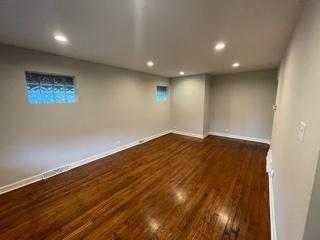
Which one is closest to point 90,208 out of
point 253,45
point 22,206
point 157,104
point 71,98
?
point 22,206

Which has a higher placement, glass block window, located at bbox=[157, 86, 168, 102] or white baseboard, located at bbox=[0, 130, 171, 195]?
glass block window, located at bbox=[157, 86, 168, 102]

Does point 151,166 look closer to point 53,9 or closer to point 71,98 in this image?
point 71,98

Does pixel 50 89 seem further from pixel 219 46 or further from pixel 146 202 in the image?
pixel 219 46

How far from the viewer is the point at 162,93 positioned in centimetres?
584

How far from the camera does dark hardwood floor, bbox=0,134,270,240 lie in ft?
5.56

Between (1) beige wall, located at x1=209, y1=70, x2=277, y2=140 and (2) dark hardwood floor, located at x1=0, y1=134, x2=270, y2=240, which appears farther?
(1) beige wall, located at x1=209, y1=70, x2=277, y2=140

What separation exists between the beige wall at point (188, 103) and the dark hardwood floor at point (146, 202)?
208 centimetres

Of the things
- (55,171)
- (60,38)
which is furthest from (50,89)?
(55,171)

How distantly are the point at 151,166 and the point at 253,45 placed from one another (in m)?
2.92

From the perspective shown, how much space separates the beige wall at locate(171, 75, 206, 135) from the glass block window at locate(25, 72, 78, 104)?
146 inches

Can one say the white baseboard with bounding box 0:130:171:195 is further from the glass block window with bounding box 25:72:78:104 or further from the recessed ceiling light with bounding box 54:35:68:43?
the recessed ceiling light with bounding box 54:35:68:43

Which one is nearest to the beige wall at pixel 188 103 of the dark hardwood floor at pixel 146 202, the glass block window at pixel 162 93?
the glass block window at pixel 162 93

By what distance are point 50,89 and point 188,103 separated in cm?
417

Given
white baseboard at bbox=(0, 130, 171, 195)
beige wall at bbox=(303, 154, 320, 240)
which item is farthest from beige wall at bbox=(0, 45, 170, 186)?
beige wall at bbox=(303, 154, 320, 240)
